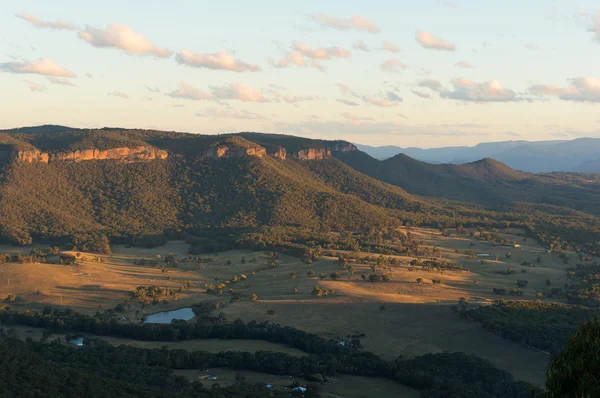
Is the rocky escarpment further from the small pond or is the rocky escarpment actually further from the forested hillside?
the small pond

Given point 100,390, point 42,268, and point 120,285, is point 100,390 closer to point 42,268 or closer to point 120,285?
point 120,285

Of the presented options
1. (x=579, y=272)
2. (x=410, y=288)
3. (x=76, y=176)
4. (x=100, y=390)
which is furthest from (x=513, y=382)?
(x=76, y=176)

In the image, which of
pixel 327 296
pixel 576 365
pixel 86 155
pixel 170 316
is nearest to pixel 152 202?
pixel 86 155

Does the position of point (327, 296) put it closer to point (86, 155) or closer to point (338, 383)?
point (338, 383)

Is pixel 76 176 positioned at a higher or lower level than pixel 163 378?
higher

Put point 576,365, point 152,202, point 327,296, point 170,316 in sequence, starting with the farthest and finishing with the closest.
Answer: point 152,202, point 327,296, point 170,316, point 576,365

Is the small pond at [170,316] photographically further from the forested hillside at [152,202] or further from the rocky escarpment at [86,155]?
the rocky escarpment at [86,155]
